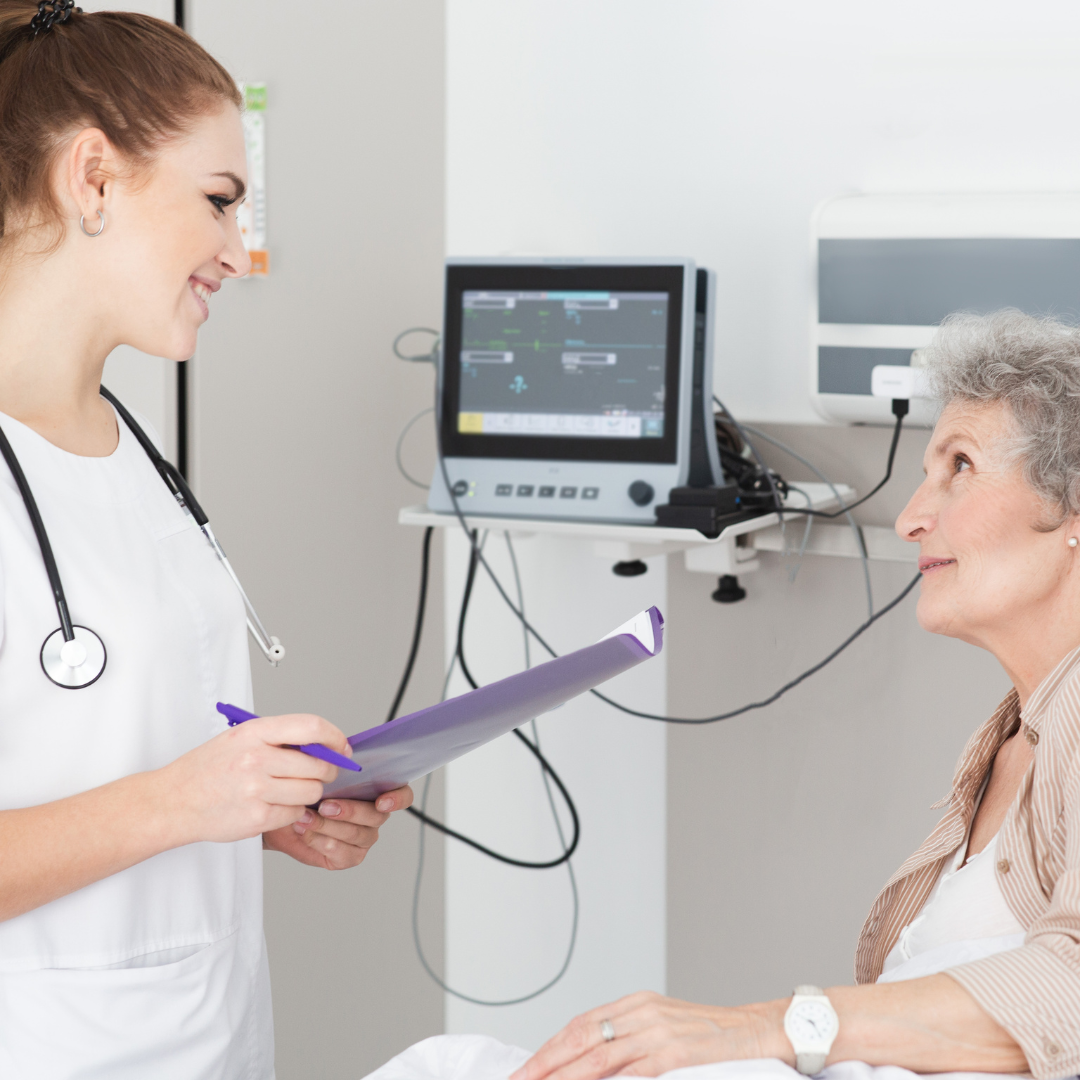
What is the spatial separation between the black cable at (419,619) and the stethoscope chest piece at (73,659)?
1.26 m

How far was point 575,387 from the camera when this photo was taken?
207cm

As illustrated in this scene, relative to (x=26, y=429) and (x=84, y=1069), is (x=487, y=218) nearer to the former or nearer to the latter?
(x=26, y=429)

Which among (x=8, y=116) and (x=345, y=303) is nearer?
(x=8, y=116)

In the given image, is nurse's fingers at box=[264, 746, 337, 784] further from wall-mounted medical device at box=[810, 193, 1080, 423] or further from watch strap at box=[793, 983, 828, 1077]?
wall-mounted medical device at box=[810, 193, 1080, 423]

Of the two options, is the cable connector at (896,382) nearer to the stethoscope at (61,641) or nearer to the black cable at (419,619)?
the black cable at (419,619)

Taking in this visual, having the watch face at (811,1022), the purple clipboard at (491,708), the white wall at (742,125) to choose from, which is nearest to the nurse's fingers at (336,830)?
the purple clipboard at (491,708)

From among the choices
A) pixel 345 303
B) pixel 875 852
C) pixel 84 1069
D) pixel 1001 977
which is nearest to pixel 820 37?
pixel 345 303

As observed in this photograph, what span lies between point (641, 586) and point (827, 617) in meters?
0.36

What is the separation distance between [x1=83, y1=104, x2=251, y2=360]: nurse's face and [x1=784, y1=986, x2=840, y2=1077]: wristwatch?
0.83 metres

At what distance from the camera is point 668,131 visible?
225 centimetres

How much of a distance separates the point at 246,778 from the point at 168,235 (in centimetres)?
52

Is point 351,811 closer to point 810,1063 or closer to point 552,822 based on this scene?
point 810,1063

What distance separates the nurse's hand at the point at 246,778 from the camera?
1.04 m

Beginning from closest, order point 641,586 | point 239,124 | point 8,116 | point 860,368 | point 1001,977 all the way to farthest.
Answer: point 1001,977, point 8,116, point 239,124, point 860,368, point 641,586
